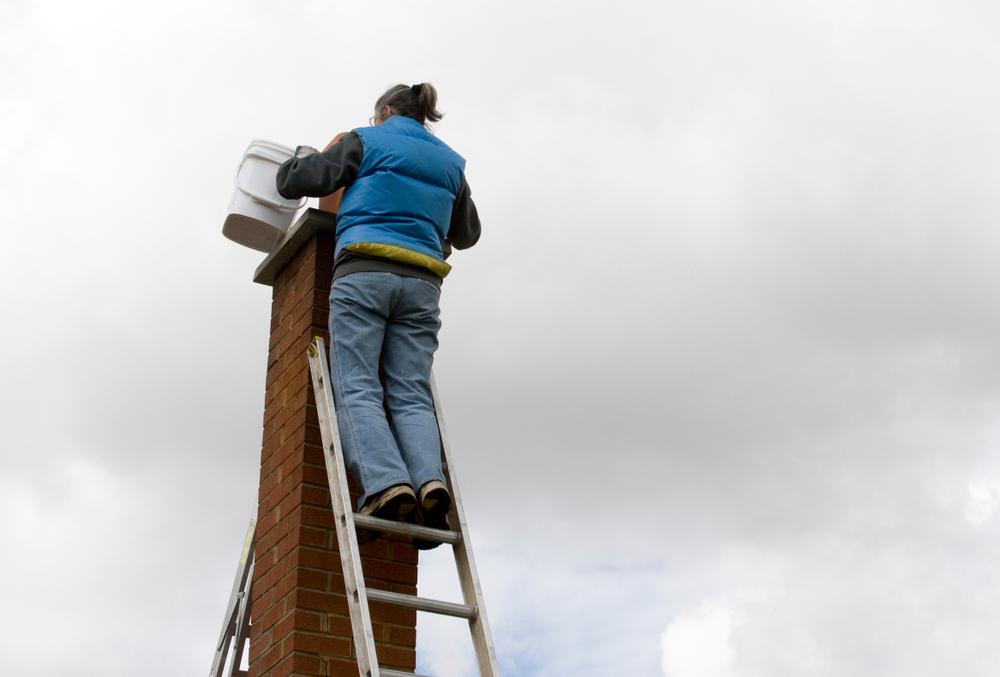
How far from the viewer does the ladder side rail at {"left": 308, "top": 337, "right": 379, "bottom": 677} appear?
10.6 feet

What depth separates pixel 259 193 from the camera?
4.53 meters

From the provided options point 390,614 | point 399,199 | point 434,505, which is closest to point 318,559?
point 390,614

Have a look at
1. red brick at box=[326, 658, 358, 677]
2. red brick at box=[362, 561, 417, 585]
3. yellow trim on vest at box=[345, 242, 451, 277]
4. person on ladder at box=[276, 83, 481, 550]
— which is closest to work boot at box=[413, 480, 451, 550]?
person on ladder at box=[276, 83, 481, 550]

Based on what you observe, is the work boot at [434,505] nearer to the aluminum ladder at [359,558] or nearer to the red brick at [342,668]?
the aluminum ladder at [359,558]

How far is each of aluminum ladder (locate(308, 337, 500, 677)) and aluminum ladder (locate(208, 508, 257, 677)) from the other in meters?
0.97

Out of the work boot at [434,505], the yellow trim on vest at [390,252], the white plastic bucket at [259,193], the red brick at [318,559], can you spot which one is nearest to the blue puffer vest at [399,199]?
the yellow trim on vest at [390,252]

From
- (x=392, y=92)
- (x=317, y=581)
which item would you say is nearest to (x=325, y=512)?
(x=317, y=581)

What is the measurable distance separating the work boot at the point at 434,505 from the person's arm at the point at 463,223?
4.36 ft

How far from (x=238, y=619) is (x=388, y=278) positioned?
5.53 feet

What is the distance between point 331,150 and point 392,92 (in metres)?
0.47

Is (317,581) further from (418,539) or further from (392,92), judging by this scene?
(392,92)

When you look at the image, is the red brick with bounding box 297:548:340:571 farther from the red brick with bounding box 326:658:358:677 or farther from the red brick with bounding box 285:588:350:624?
the red brick with bounding box 326:658:358:677

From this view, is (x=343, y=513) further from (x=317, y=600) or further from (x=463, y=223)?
(x=463, y=223)

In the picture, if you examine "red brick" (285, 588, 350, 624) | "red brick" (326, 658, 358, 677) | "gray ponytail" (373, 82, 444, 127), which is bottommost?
"red brick" (326, 658, 358, 677)
